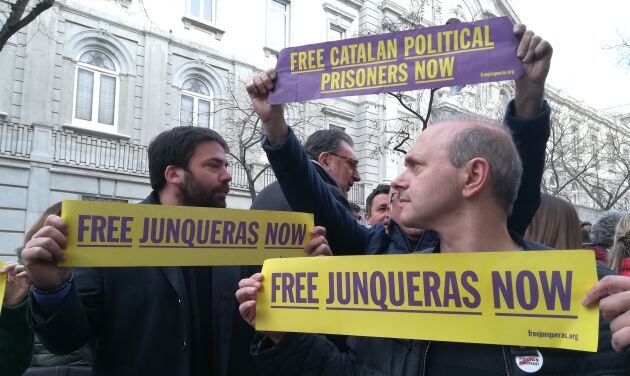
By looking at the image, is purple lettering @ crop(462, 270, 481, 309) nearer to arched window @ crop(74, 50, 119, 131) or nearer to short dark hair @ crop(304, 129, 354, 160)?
short dark hair @ crop(304, 129, 354, 160)

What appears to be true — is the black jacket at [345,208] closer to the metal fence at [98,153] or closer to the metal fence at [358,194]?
the metal fence at [98,153]

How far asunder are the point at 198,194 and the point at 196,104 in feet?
44.0

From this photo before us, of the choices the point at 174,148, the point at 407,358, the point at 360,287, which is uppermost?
the point at 174,148

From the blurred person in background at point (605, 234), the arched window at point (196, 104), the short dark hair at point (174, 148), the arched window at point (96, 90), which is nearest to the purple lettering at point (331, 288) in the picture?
the short dark hair at point (174, 148)

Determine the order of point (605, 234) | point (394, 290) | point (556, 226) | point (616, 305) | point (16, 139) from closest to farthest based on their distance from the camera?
1. point (616, 305)
2. point (394, 290)
3. point (556, 226)
4. point (605, 234)
5. point (16, 139)

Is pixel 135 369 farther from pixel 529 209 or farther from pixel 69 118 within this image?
pixel 69 118

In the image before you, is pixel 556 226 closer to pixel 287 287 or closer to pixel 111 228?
pixel 287 287

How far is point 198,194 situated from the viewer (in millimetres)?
2580

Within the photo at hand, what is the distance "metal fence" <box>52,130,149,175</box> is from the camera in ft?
40.7

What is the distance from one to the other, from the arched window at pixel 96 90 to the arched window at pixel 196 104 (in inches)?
76.0

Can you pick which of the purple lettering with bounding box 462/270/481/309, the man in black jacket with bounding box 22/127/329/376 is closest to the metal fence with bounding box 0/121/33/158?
the man in black jacket with bounding box 22/127/329/376

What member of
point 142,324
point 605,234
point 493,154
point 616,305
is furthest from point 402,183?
point 605,234

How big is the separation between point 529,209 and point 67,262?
1.80 metres

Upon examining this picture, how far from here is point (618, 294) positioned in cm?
125
